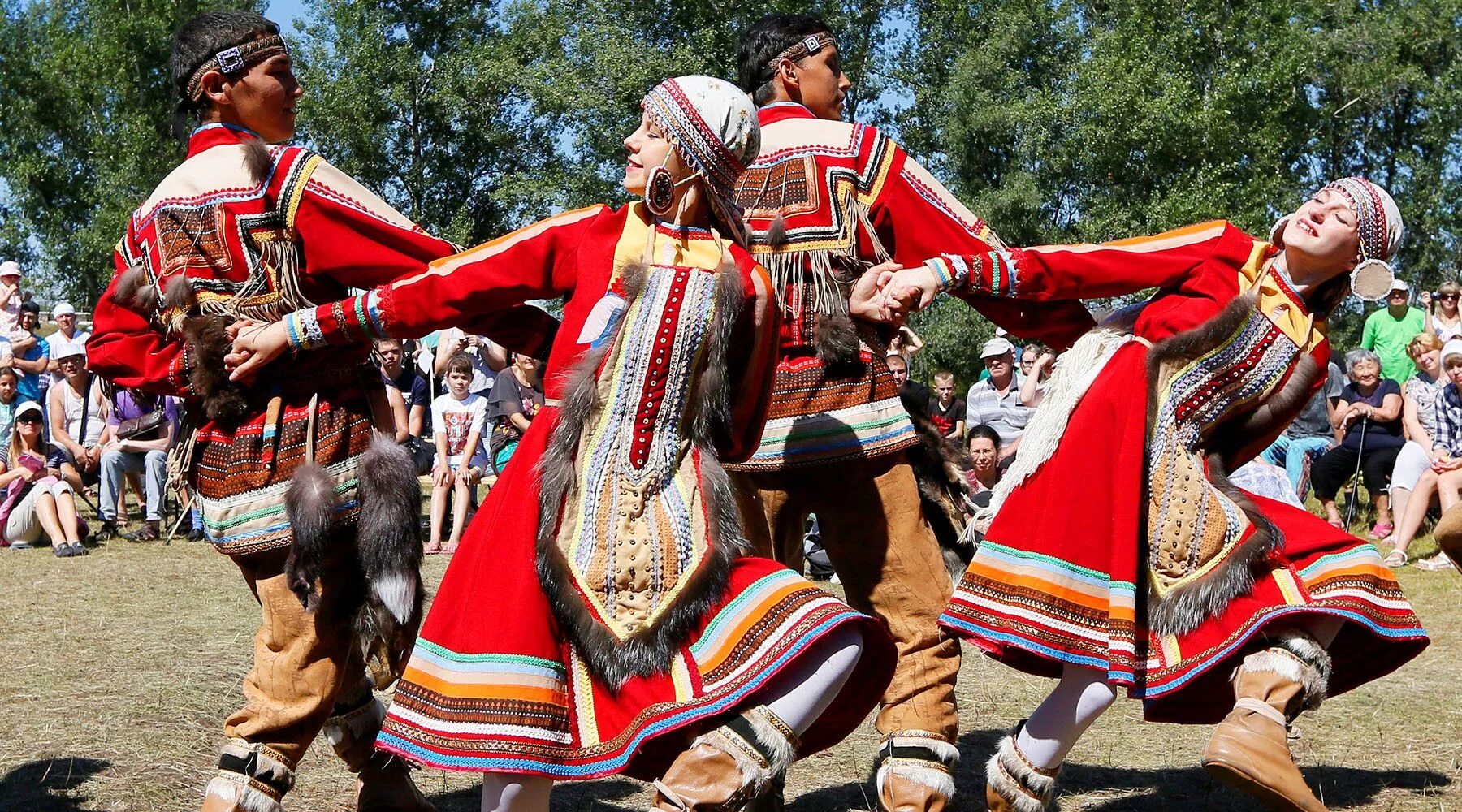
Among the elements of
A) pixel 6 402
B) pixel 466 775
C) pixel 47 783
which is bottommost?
pixel 6 402

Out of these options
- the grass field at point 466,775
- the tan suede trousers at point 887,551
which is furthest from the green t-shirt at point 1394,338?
the tan suede trousers at point 887,551

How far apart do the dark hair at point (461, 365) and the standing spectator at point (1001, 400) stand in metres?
3.91

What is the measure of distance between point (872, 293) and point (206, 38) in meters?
1.80

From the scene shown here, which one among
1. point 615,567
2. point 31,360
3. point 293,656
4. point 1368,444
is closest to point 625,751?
point 615,567

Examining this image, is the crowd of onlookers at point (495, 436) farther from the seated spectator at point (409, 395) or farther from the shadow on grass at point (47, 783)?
the shadow on grass at point (47, 783)

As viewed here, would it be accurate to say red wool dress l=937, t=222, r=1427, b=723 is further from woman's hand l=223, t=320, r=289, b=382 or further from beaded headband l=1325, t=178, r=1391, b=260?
woman's hand l=223, t=320, r=289, b=382

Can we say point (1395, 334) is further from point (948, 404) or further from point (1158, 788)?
point (1158, 788)

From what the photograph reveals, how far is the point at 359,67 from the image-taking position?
34406 millimetres

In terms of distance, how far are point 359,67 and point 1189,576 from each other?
3345 cm

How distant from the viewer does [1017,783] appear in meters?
3.63

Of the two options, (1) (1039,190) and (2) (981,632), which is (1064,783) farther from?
(1) (1039,190)

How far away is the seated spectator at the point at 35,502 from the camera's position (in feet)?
34.2

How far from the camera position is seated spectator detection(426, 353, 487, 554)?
10602 mm

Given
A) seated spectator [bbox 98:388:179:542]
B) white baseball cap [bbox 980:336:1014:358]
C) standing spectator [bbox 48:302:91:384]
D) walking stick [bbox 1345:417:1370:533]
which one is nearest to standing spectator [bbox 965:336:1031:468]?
white baseball cap [bbox 980:336:1014:358]
